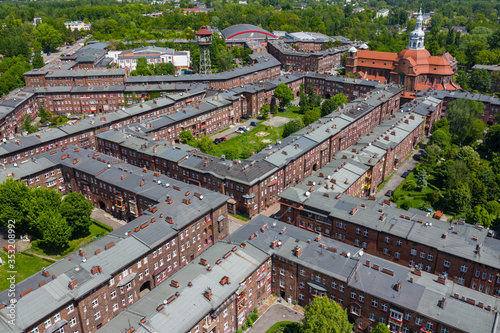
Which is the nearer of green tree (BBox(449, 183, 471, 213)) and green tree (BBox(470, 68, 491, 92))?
green tree (BBox(449, 183, 471, 213))

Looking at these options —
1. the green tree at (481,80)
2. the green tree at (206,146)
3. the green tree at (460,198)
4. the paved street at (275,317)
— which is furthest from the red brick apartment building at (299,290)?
the green tree at (481,80)

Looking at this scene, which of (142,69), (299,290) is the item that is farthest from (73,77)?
(299,290)

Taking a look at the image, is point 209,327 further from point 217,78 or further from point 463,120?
point 217,78

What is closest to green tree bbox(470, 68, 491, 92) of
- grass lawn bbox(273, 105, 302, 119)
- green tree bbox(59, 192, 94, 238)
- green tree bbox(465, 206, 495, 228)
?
grass lawn bbox(273, 105, 302, 119)

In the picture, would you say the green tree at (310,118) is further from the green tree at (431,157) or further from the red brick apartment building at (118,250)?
the red brick apartment building at (118,250)

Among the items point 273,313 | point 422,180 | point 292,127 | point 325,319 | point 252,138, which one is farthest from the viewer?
point 252,138

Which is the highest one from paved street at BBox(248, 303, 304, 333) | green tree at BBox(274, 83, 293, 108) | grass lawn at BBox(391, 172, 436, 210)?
green tree at BBox(274, 83, 293, 108)

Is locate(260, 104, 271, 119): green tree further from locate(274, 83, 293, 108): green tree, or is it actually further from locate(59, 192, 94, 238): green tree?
locate(59, 192, 94, 238): green tree
